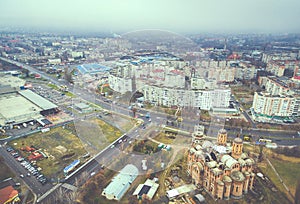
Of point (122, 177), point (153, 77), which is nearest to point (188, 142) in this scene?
point (122, 177)

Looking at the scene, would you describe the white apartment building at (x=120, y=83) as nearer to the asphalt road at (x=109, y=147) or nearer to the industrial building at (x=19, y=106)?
the asphalt road at (x=109, y=147)

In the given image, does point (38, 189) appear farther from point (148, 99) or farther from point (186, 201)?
point (148, 99)

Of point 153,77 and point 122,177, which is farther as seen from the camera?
point 153,77

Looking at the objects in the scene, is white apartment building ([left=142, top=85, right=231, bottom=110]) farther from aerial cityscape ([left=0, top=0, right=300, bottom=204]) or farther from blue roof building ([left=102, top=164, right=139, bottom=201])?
blue roof building ([left=102, top=164, right=139, bottom=201])

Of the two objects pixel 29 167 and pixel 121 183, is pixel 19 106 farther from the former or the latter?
pixel 121 183

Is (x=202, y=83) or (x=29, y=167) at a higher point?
(x=202, y=83)

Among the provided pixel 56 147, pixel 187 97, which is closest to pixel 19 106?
pixel 56 147
